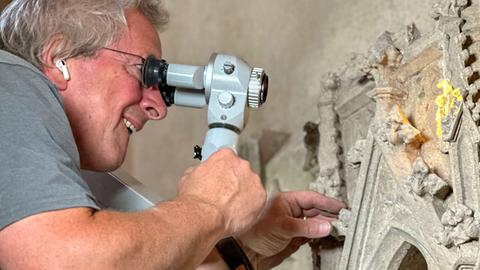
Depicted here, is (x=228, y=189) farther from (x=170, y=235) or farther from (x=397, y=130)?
(x=397, y=130)

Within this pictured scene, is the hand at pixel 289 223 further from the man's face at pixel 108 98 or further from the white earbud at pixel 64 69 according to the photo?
the white earbud at pixel 64 69

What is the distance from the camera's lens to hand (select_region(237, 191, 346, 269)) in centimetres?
142

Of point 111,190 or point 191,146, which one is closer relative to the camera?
point 111,190

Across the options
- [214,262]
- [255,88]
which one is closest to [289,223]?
[214,262]

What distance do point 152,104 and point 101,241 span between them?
374 mm

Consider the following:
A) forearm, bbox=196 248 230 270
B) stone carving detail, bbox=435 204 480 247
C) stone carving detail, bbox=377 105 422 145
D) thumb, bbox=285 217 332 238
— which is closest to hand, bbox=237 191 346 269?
thumb, bbox=285 217 332 238

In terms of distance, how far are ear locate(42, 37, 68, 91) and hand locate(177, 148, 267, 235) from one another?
208 millimetres

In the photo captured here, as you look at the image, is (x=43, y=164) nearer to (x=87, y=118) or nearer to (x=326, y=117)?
(x=87, y=118)

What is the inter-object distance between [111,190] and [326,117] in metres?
0.44

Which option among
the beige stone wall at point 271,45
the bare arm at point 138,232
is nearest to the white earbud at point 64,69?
the bare arm at point 138,232

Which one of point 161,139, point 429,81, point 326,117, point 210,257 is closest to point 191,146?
point 161,139

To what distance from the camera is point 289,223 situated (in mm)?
1420

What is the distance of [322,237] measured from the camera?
4.79ft

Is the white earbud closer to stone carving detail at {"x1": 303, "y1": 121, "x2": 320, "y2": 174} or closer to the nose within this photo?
the nose
